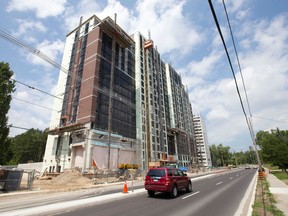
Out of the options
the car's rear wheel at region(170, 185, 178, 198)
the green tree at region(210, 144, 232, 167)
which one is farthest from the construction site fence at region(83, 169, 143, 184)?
the green tree at region(210, 144, 232, 167)

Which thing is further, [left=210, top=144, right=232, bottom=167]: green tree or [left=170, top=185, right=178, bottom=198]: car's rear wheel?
[left=210, top=144, right=232, bottom=167]: green tree

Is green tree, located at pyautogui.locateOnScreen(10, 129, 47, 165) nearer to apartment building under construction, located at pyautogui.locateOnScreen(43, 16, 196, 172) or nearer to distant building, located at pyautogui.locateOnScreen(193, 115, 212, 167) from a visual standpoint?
apartment building under construction, located at pyautogui.locateOnScreen(43, 16, 196, 172)

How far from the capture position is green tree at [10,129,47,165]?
7625cm

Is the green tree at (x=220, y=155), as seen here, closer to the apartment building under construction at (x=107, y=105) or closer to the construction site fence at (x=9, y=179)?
the apartment building under construction at (x=107, y=105)

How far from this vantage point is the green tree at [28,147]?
76250mm

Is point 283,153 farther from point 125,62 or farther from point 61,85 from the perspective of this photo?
point 61,85

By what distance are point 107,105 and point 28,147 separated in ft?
158

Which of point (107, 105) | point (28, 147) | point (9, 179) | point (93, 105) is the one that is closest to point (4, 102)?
point (9, 179)

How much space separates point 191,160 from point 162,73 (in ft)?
155

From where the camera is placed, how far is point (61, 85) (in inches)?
2411

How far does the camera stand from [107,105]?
52.0 metres

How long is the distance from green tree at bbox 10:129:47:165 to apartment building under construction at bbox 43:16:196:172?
97.2ft

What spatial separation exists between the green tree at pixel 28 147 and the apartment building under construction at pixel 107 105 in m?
29.6

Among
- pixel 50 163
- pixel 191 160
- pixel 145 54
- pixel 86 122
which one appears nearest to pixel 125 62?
pixel 145 54
